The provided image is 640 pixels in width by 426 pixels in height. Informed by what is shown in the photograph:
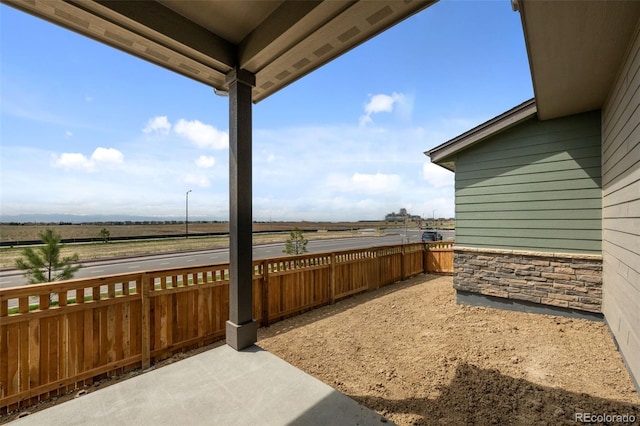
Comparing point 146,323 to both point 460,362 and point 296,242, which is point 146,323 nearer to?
point 460,362

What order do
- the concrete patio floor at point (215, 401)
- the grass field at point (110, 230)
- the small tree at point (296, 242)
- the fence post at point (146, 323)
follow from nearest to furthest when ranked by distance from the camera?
the concrete patio floor at point (215, 401) < the fence post at point (146, 323) < the small tree at point (296, 242) < the grass field at point (110, 230)

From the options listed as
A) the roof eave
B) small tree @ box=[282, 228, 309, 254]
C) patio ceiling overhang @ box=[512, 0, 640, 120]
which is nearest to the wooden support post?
patio ceiling overhang @ box=[512, 0, 640, 120]

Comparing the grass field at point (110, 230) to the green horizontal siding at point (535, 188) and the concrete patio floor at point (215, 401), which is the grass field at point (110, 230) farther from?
the concrete patio floor at point (215, 401)

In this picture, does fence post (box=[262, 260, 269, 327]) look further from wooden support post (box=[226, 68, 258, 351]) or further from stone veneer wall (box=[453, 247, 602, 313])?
stone veneer wall (box=[453, 247, 602, 313])

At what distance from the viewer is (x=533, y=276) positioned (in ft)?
15.1

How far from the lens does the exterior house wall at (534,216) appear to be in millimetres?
4164

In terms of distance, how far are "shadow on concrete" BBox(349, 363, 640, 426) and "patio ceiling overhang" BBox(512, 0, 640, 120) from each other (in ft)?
10.5

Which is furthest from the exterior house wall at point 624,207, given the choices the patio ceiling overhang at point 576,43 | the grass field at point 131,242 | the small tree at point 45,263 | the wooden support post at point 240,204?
the grass field at point 131,242

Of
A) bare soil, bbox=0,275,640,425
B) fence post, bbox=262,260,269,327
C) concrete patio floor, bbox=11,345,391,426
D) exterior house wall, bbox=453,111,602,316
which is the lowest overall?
bare soil, bbox=0,275,640,425

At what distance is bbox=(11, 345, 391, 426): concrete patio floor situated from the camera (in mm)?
1945

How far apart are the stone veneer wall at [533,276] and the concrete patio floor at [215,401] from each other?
160 inches

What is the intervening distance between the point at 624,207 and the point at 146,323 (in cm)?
532

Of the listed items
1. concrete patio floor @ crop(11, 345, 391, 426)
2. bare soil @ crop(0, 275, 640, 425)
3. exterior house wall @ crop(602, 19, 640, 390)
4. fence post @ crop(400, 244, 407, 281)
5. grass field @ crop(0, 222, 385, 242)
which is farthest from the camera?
grass field @ crop(0, 222, 385, 242)

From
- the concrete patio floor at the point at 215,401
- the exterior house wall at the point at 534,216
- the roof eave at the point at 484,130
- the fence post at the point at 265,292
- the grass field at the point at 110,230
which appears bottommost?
the grass field at the point at 110,230
